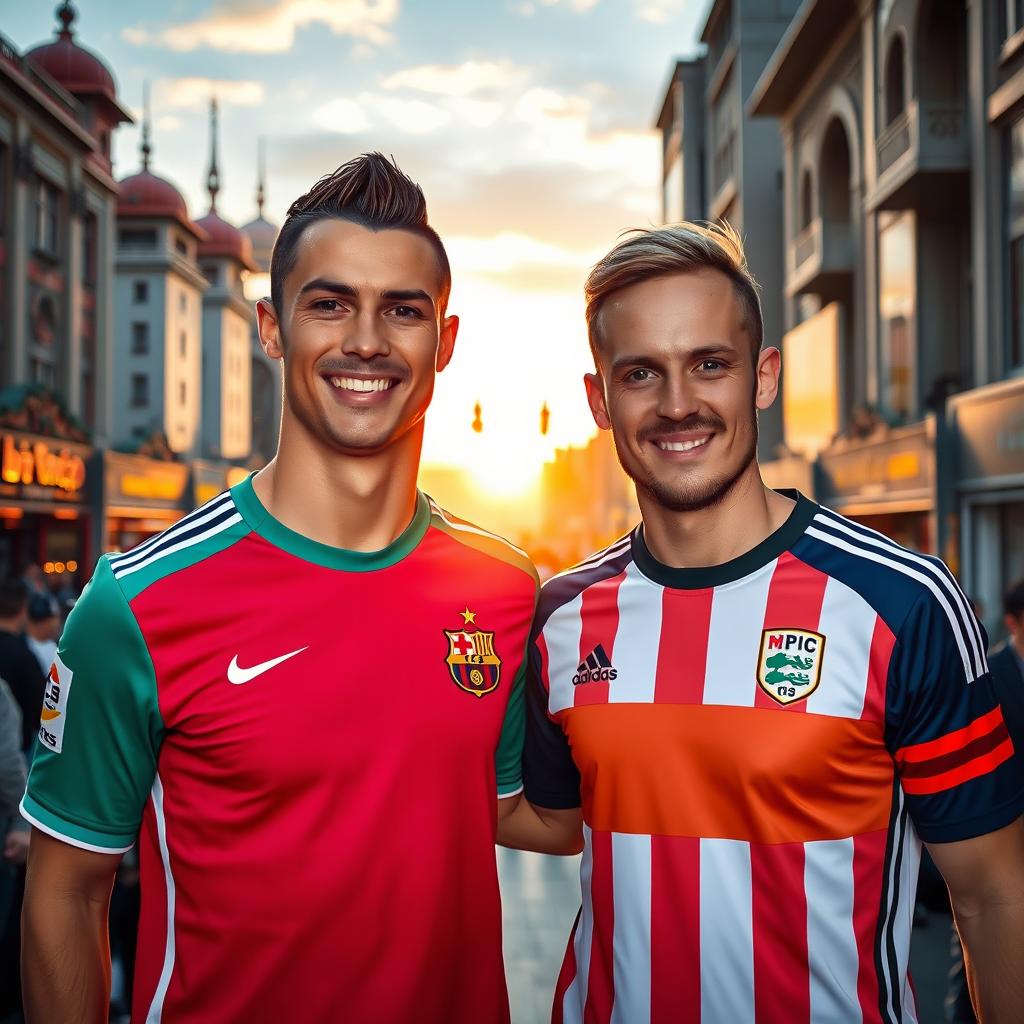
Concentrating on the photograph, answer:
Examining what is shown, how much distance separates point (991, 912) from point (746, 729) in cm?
74

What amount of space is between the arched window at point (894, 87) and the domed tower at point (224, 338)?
122 feet

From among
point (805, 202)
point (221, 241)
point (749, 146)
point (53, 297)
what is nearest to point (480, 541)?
point (805, 202)

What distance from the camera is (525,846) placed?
3.25m

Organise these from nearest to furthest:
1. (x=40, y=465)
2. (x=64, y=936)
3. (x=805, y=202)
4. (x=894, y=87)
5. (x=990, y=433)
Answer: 1. (x=64, y=936)
2. (x=990, y=433)
3. (x=894, y=87)
4. (x=40, y=465)
5. (x=805, y=202)

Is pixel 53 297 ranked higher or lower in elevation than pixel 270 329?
higher

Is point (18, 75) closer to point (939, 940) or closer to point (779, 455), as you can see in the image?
point (779, 455)

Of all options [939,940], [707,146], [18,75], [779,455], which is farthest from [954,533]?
[707,146]

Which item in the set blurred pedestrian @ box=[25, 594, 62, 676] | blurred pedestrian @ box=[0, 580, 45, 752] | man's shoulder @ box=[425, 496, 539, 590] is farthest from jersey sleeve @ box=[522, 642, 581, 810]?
blurred pedestrian @ box=[25, 594, 62, 676]

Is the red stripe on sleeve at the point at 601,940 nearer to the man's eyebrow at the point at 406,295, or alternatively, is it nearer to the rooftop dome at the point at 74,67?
the man's eyebrow at the point at 406,295

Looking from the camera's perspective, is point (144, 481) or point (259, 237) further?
point (259, 237)

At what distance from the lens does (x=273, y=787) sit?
2.55 metres

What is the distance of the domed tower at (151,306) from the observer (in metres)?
41.8

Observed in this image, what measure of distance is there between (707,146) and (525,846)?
3983 centimetres

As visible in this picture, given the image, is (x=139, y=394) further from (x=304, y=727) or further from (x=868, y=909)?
(x=868, y=909)
